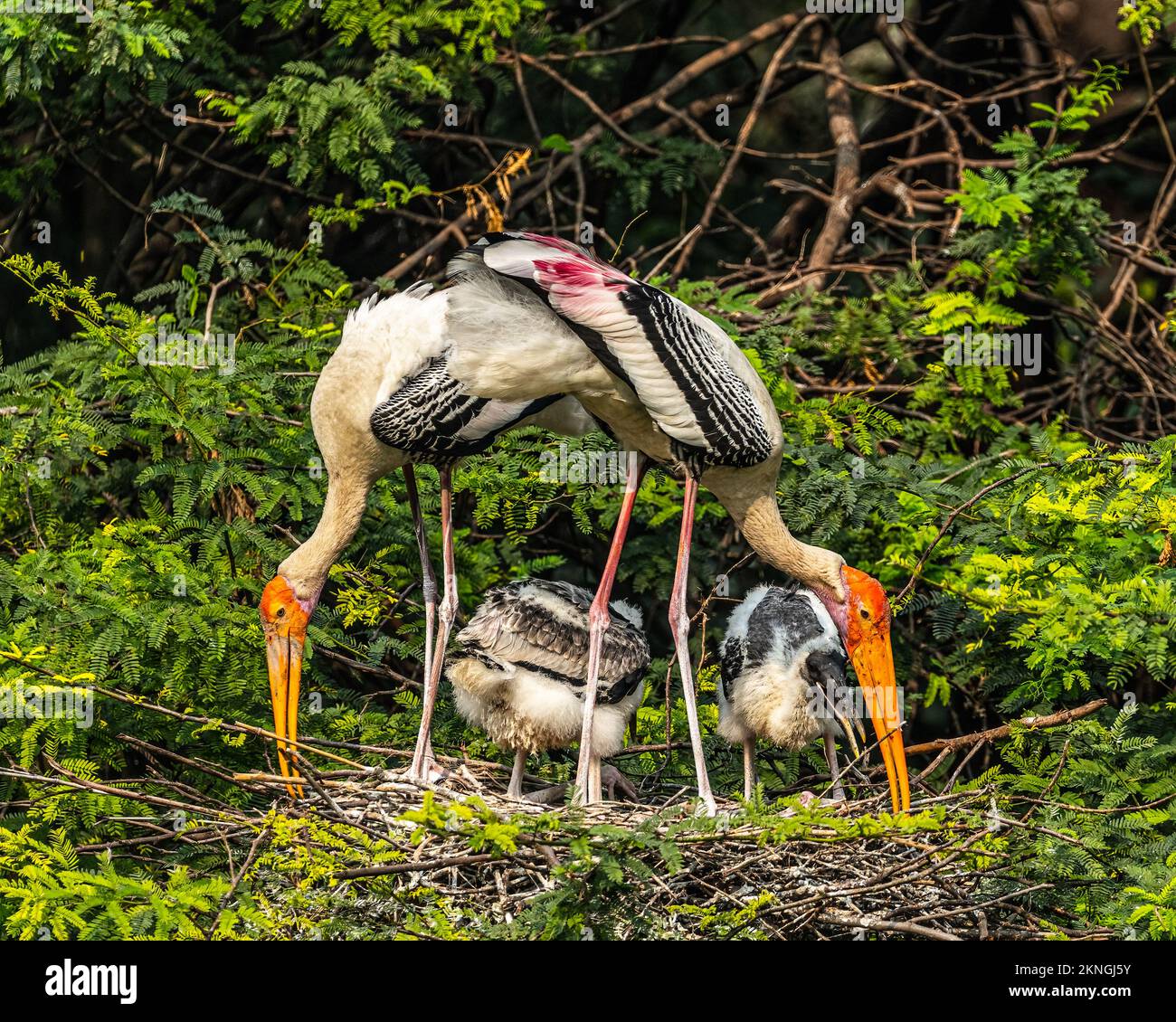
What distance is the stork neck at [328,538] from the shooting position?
22.2 feet

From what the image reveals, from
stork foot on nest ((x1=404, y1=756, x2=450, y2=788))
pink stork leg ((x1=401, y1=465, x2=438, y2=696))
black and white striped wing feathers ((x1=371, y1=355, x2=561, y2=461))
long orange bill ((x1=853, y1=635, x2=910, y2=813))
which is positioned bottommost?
stork foot on nest ((x1=404, y1=756, x2=450, y2=788))

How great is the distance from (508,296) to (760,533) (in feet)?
4.79

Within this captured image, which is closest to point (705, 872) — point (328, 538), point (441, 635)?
point (441, 635)

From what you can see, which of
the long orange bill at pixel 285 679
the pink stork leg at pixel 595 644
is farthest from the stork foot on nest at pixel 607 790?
the long orange bill at pixel 285 679

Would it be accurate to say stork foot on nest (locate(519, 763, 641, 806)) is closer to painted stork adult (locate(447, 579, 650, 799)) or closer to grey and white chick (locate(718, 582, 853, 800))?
painted stork adult (locate(447, 579, 650, 799))

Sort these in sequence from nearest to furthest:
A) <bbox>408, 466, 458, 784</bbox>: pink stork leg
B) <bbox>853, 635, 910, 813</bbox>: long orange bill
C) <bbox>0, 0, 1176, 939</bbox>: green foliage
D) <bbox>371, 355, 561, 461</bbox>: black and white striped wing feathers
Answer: <bbox>0, 0, 1176, 939</bbox>: green foliage → <bbox>853, 635, 910, 813</bbox>: long orange bill → <bbox>371, 355, 561, 461</bbox>: black and white striped wing feathers → <bbox>408, 466, 458, 784</bbox>: pink stork leg

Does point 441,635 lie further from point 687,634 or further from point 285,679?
point 687,634

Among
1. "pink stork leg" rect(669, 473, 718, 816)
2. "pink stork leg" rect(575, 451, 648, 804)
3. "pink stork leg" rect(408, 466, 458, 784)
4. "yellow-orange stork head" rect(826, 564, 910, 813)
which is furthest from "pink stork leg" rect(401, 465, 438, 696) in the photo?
"yellow-orange stork head" rect(826, 564, 910, 813)

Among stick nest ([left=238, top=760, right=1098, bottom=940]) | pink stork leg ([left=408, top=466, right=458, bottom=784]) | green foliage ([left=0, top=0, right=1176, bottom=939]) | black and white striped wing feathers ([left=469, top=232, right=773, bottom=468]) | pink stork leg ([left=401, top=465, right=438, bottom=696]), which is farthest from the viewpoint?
pink stork leg ([left=401, top=465, right=438, bottom=696])

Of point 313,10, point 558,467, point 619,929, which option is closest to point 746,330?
point 558,467

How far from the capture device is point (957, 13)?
10367 mm

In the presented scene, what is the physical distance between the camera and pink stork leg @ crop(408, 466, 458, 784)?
6750 mm

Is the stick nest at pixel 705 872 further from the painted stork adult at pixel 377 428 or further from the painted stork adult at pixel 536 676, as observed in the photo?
the painted stork adult at pixel 377 428

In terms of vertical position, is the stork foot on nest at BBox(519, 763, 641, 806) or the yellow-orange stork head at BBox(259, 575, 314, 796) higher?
the yellow-orange stork head at BBox(259, 575, 314, 796)
